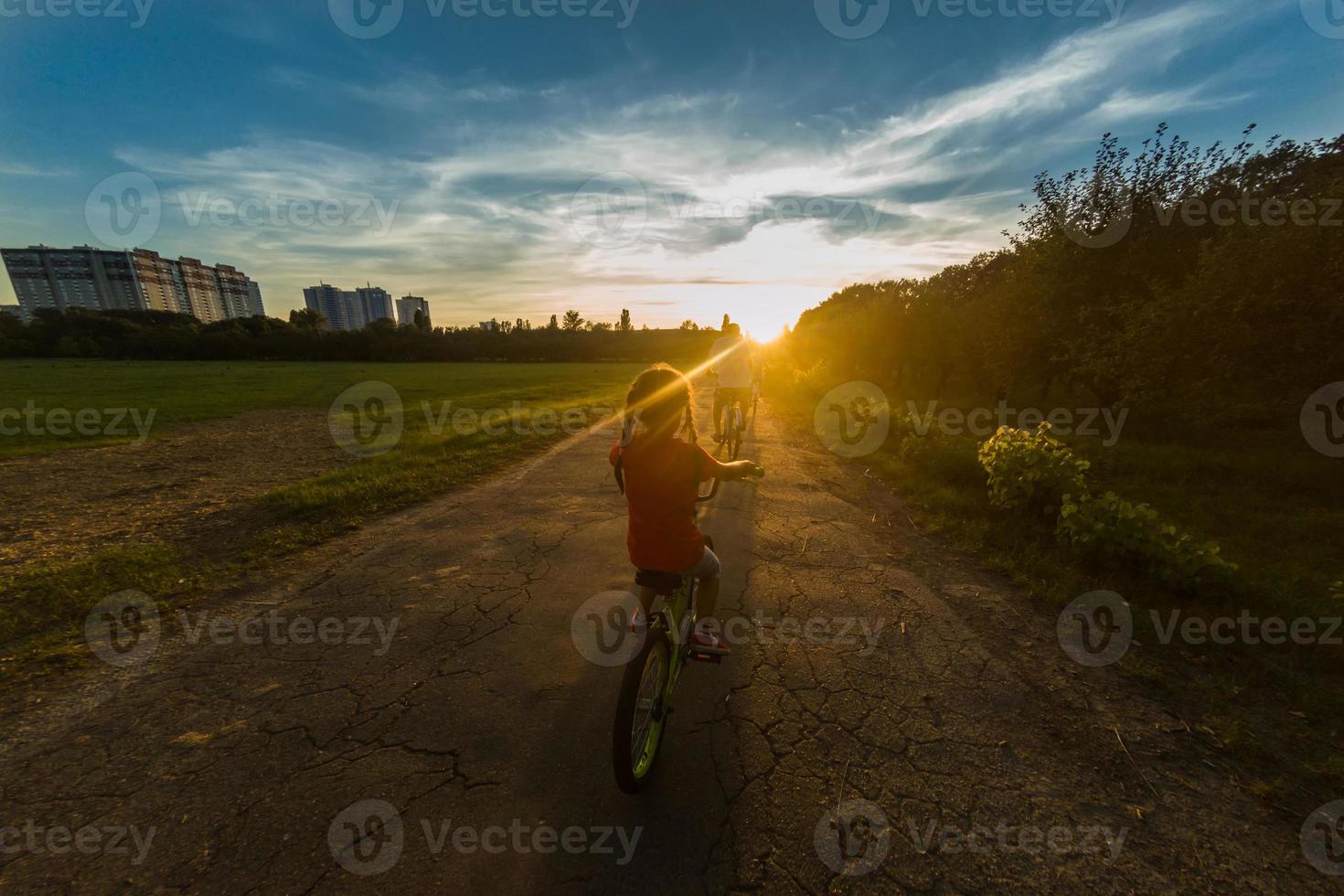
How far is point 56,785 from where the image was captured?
8.81 feet

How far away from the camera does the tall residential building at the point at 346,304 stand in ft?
524

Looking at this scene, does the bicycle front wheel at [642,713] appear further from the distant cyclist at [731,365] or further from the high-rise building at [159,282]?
the high-rise building at [159,282]

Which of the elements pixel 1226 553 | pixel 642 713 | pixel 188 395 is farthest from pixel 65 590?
pixel 188 395

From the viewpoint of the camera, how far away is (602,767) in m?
2.95


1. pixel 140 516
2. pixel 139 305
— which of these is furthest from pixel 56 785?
pixel 139 305

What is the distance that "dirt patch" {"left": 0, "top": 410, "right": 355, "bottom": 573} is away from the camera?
19.9 ft

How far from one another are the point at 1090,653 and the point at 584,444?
10348 millimetres

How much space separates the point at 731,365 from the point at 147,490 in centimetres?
1113

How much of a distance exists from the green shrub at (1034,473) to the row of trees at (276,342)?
70214 millimetres

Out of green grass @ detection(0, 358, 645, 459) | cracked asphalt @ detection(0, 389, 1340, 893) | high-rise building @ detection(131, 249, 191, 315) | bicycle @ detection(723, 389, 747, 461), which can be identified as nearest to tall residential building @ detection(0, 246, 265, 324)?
high-rise building @ detection(131, 249, 191, 315)

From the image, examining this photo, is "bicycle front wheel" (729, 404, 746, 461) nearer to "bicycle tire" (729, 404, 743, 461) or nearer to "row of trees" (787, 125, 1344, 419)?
"bicycle tire" (729, 404, 743, 461)

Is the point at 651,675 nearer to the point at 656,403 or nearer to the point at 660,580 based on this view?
the point at 660,580

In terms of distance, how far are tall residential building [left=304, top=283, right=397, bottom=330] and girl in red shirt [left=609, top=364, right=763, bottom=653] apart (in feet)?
617

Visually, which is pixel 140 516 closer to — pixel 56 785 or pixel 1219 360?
pixel 56 785
